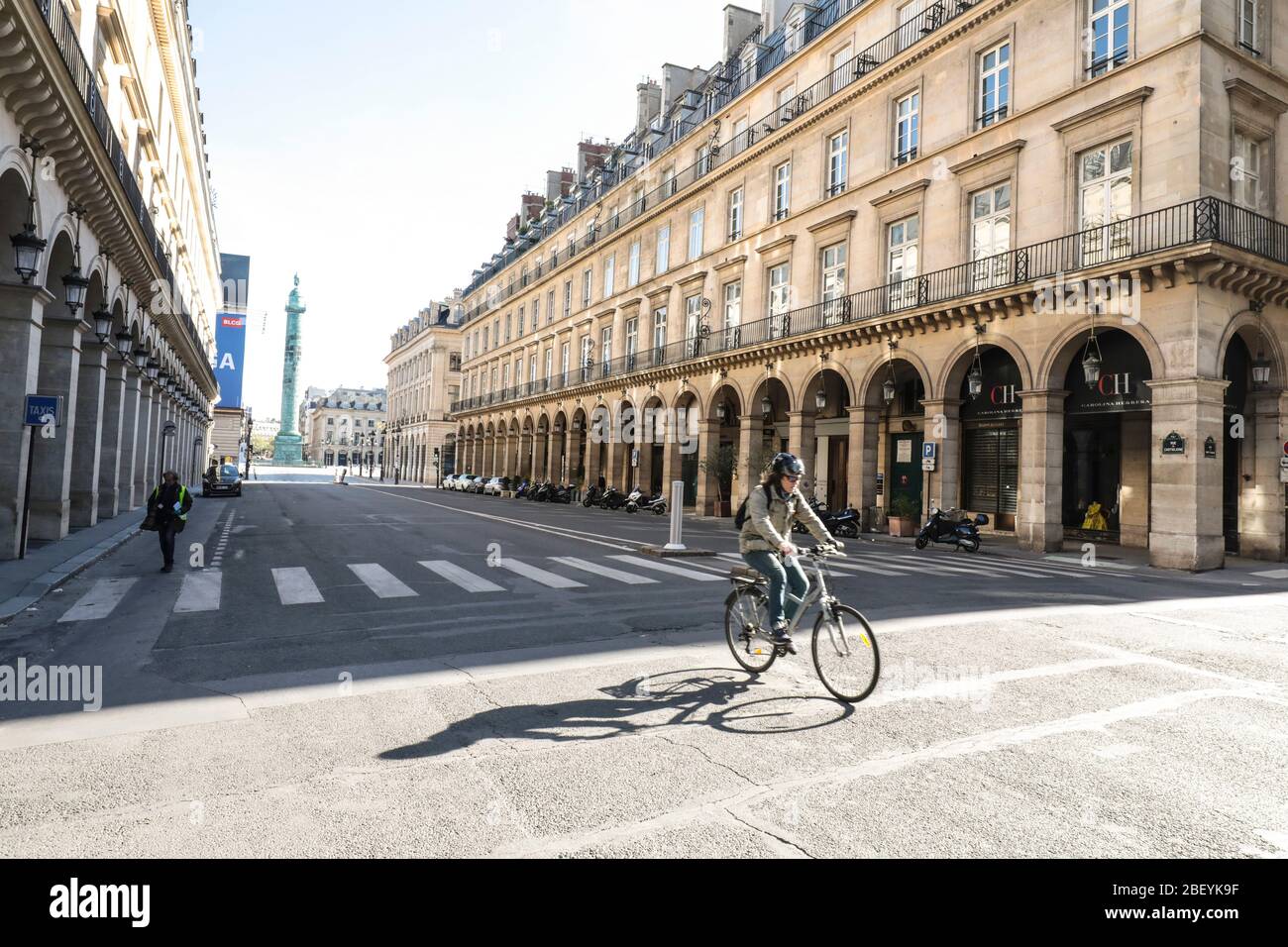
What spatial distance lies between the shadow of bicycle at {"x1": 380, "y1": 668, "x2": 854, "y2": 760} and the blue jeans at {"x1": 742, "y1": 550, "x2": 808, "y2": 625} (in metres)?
0.62

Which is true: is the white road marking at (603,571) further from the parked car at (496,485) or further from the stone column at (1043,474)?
the parked car at (496,485)

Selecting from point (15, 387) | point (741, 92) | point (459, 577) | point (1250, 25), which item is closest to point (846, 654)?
point (459, 577)

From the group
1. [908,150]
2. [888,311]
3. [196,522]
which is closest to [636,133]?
[908,150]

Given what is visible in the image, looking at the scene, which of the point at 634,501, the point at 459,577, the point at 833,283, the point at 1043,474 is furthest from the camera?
the point at 634,501

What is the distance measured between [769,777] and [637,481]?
35223 millimetres

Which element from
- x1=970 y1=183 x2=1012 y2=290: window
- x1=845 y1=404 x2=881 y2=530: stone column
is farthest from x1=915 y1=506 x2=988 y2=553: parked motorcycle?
x1=970 y1=183 x2=1012 y2=290: window

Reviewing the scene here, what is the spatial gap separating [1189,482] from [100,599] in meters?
19.5

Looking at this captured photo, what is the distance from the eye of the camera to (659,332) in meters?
38.6

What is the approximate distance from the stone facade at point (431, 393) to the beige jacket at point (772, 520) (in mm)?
68298

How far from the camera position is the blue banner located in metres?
63.0

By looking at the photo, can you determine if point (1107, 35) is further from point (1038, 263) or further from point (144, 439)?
point (144, 439)

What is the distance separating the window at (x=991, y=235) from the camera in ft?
68.9

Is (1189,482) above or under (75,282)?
under

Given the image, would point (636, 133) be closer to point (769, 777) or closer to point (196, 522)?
point (196, 522)
